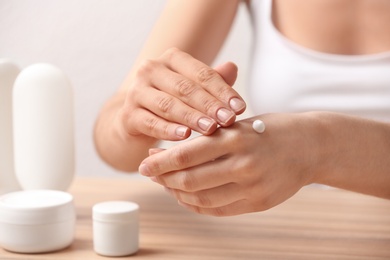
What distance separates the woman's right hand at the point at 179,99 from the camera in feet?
2.35

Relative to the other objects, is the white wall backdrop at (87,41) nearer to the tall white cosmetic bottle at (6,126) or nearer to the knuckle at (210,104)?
the tall white cosmetic bottle at (6,126)

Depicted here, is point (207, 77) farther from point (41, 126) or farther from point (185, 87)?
point (41, 126)

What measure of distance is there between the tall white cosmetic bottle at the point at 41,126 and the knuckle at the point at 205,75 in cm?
21

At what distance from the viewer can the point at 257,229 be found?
835mm

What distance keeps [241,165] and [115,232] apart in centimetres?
16

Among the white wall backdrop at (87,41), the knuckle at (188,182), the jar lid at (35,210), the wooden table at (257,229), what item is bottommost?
the wooden table at (257,229)

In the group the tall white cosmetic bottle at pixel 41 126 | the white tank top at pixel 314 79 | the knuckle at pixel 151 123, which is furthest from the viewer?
the white tank top at pixel 314 79

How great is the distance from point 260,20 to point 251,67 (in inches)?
3.2

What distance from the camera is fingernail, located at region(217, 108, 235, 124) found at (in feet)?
2.28

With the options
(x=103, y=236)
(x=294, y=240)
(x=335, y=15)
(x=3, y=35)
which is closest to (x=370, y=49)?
(x=335, y=15)

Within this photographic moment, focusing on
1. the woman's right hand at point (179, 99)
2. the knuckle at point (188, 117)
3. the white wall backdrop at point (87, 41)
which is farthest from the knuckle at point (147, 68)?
the white wall backdrop at point (87, 41)

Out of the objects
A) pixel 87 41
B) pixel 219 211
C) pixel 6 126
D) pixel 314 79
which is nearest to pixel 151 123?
pixel 219 211

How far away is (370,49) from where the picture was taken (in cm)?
107

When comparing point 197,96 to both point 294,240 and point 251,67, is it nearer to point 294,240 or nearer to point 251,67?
point 294,240
